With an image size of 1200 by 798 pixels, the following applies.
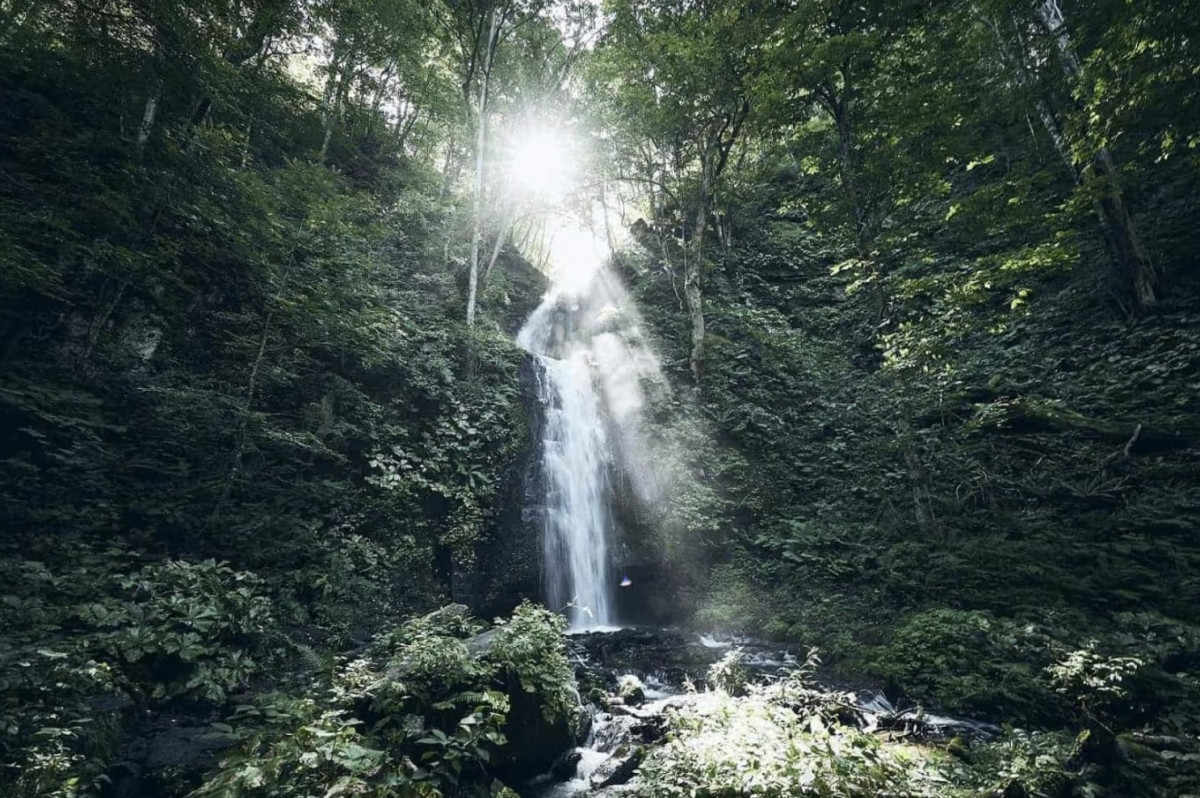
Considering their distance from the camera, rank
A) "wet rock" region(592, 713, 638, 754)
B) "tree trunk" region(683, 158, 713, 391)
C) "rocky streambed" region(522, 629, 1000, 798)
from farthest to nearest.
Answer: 1. "tree trunk" region(683, 158, 713, 391)
2. "wet rock" region(592, 713, 638, 754)
3. "rocky streambed" region(522, 629, 1000, 798)

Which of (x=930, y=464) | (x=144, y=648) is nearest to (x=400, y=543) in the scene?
(x=144, y=648)

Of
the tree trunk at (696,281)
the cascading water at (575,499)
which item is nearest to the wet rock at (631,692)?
the cascading water at (575,499)

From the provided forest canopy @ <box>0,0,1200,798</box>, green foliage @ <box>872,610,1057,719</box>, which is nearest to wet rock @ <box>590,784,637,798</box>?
forest canopy @ <box>0,0,1200,798</box>

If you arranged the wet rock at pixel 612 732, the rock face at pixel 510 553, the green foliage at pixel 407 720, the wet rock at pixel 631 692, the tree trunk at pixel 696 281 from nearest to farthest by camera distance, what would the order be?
the green foliage at pixel 407 720 → the wet rock at pixel 612 732 → the wet rock at pixel 631 692 → the rock face at pixel 510 553 → the tree trunk at pixel 696 281

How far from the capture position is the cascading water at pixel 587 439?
11.6 m

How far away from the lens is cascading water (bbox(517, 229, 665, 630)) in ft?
37.9

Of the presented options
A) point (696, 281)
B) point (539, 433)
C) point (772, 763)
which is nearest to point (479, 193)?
point (696, 281)

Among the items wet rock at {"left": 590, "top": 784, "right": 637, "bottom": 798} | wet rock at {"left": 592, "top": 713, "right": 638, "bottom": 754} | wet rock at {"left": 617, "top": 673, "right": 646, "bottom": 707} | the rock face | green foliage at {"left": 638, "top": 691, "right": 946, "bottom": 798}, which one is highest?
the rock face

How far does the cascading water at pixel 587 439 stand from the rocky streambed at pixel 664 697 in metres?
1.19

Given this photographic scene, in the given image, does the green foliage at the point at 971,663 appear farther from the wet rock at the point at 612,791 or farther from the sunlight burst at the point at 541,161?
the sunlight burst at the point at 541,161

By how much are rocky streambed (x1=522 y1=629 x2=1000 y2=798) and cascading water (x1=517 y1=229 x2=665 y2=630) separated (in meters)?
1.19

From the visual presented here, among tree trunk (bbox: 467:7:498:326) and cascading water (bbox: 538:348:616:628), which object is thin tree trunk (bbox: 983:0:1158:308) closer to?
cascading water (bbox: 538:348:616:628)

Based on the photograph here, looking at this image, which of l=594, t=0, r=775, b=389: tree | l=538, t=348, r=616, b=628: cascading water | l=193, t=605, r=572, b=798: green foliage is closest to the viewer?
l=193, t=605, r=572, b=798: green foliage

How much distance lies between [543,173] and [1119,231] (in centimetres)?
1710
